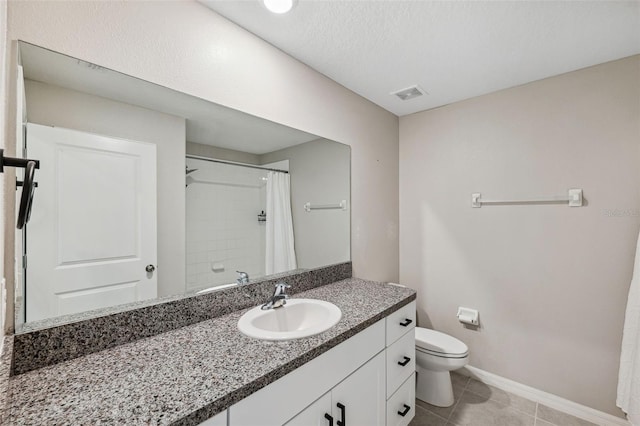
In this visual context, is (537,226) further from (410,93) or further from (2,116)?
(2,116)

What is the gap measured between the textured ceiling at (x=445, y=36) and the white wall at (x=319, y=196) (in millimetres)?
557

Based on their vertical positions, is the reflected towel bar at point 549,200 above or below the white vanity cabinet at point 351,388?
above

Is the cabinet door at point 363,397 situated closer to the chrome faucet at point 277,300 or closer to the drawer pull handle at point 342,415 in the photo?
the drawer pull handle at point 342,415

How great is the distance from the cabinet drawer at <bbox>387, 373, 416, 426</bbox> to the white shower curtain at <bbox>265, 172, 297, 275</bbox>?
91 centimetres

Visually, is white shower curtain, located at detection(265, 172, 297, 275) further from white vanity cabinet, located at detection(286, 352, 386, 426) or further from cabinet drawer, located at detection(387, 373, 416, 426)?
cabinet drawer, located at detection(387, 373, 416, 426)

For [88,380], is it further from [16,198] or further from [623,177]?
[623,177]

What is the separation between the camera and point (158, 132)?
3.95 feet

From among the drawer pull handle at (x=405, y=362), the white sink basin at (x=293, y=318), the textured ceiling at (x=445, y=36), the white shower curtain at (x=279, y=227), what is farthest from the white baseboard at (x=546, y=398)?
the textured ceiling at (x=445, y=36)

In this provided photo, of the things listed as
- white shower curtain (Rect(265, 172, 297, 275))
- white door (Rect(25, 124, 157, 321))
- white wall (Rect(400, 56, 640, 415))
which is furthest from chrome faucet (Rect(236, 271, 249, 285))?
white wall (Rect(400, 56, 640, 415))

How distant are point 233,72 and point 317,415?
5.13 feet

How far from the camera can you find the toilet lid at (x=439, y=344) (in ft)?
6.10

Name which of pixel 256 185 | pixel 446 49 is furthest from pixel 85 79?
pixel 446 49

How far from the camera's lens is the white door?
0.92 meters

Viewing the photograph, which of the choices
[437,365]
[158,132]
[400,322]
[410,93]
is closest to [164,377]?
[158,132]
